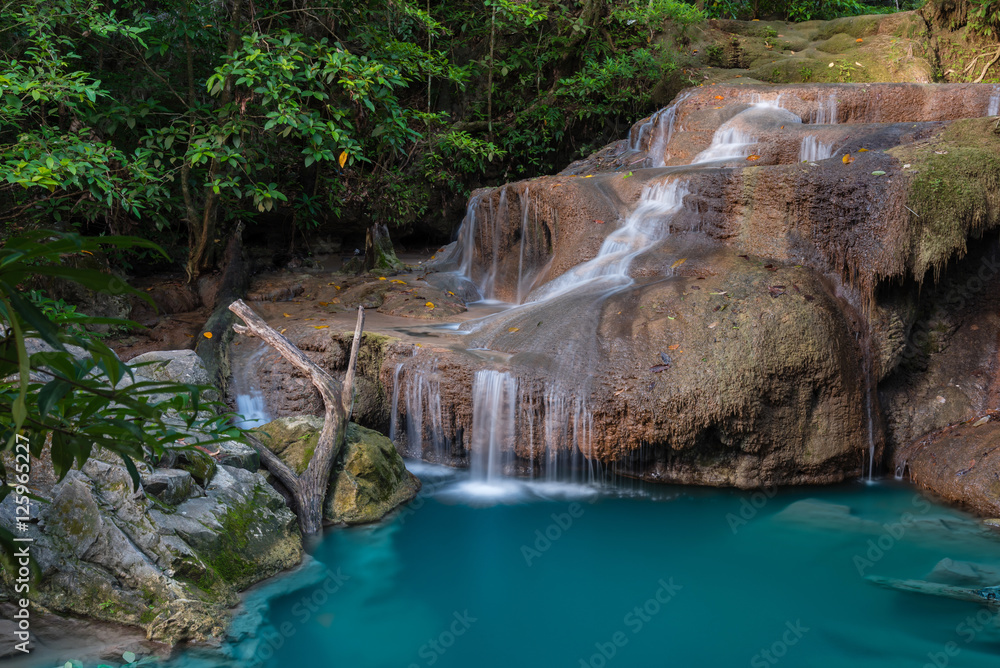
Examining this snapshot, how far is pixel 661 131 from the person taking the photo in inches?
406

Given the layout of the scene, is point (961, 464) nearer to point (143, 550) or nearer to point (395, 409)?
point (395, 409)

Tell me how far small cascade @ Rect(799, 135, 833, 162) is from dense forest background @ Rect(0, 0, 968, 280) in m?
3.65

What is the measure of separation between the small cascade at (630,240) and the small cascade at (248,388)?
3.16 m

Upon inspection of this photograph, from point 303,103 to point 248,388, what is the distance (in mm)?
4322

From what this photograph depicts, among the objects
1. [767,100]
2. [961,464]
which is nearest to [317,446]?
[961,464]

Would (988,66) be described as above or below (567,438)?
above

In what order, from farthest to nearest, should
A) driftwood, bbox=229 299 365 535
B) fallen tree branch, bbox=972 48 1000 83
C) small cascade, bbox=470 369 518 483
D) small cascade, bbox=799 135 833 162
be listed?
1. fallen tree branch, bbox=972 48 1000 83
2. small cascade, bbox=799 135 833 162
3. small cascade, bbox=470 369 518 483
4. driftwood, bbox=229 299 365 535

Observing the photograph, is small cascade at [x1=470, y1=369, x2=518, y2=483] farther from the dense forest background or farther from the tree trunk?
the tree trunk

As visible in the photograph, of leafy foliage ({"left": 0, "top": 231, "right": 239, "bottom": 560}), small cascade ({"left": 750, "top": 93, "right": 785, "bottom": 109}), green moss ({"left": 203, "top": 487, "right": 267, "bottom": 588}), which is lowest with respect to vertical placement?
green moss ({"left": 203, "top": 487, "right": 267, "bottom": 588})

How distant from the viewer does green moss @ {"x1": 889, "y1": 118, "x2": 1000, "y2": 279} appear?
5867 millimetres

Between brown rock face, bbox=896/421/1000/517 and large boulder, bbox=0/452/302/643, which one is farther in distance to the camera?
brown rock face, bbox=896/421/1000/517

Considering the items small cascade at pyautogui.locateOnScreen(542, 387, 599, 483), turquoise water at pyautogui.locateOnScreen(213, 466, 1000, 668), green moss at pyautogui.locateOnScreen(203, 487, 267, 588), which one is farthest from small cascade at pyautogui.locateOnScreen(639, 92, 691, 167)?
green moss at pyautogui.locateOnScreen(203, 487, 267, 588)

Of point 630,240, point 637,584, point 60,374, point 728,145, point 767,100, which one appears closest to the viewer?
point 60,374

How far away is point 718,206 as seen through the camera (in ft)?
23.4
